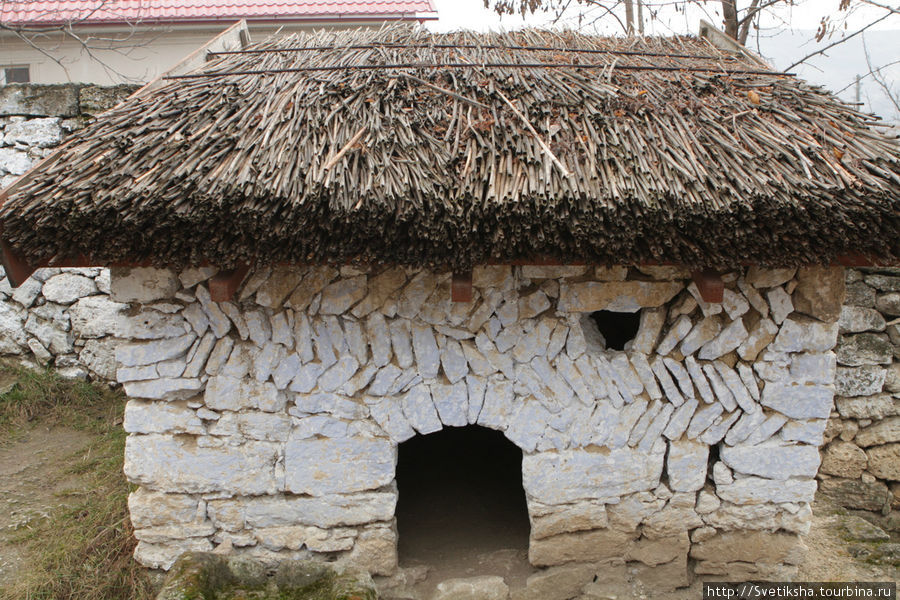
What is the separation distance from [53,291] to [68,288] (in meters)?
0.14

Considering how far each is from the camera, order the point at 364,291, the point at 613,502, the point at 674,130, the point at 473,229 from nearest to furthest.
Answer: the point at 473,229 < the point at 674,130 < the point at 364,291 < the point at 613,502

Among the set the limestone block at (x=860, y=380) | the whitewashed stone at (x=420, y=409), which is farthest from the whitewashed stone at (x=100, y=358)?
the limestone block at (x=860, y=380)

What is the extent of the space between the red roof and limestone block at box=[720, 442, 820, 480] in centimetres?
630

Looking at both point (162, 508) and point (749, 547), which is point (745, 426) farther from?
point (162, 508)

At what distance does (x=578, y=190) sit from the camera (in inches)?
106

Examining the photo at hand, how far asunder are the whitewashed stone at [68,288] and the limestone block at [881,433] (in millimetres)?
6585

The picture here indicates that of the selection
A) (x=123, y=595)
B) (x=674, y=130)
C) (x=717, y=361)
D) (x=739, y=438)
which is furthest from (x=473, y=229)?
(x=123, y=595)

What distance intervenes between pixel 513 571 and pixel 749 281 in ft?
6.91

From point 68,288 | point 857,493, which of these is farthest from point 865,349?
point 68,288

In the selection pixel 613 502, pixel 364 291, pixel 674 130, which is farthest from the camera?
pixel 613 502

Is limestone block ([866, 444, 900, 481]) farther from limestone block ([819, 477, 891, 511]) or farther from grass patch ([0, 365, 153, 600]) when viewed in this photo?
grass patch ([0, 365, 153, 600])

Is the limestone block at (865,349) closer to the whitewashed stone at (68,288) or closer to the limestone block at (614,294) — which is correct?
the limestone block at (614,294)

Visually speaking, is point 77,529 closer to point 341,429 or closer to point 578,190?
point 341,429

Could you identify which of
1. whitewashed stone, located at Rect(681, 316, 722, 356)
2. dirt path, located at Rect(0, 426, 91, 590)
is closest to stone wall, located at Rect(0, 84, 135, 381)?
dirt path, located at Rect(0, 426, 91, 590)
